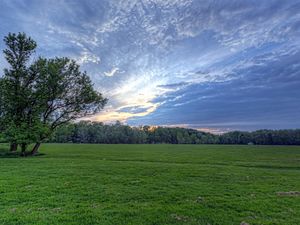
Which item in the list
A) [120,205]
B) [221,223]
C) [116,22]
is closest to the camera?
[221,223]

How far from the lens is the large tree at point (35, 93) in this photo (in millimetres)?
34719

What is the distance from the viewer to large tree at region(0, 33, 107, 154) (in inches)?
1367

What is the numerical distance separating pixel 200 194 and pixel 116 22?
87.0 ft

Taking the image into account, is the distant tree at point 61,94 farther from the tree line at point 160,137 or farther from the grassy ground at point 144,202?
the tree line at point 160,137

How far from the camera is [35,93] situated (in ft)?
119

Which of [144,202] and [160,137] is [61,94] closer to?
[144,202]

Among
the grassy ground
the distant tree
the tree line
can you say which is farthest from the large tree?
the tree line

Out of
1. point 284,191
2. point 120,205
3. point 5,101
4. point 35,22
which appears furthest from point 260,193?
point 5,101

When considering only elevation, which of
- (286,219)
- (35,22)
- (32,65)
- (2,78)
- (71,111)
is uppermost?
(35,22)

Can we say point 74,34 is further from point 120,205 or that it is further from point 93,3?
point 120,205

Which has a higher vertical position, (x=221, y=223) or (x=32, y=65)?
(x=32, y=65)

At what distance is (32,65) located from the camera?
3591 cm

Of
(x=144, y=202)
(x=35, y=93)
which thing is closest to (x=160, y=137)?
(x=35, y=93)

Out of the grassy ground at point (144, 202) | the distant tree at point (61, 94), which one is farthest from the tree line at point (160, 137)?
the grassy ground at point (144, 202)
